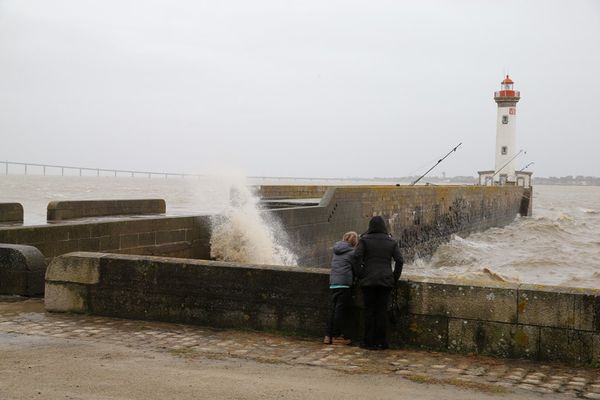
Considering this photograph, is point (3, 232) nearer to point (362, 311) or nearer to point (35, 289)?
point (35, 289)

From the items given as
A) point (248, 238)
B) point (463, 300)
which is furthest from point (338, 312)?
point (248, 238)

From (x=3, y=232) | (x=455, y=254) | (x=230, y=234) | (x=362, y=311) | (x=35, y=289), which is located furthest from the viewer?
(x=455, y=254)

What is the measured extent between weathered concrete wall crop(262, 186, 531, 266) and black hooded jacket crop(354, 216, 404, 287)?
901 cm

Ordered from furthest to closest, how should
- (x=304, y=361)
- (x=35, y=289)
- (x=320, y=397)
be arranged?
(x=35, y=289)
(x=304, y=361)
(x=320, y=397)

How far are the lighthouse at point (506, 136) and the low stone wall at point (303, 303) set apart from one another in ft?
177

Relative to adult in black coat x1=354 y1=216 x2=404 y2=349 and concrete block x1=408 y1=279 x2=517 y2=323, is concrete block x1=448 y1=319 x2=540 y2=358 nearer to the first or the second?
concrete block x1=408 y1=279 x2=517 y2=323

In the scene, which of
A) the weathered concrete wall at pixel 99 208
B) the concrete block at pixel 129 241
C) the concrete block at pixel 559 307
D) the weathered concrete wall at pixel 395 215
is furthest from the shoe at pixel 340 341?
the weathered concrete wall at pixel 99 208

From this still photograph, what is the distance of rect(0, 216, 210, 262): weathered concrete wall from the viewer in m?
9.90

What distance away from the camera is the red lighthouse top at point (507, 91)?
58.5 metres

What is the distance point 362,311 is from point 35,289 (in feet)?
13.9

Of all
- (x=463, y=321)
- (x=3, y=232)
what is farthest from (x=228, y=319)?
(x=3, y=232)

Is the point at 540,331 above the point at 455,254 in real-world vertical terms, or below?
above

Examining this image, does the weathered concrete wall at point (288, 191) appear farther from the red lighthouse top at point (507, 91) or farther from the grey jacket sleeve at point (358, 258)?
the red lighthouse top at point (507, 91)

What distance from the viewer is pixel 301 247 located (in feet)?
56.2
